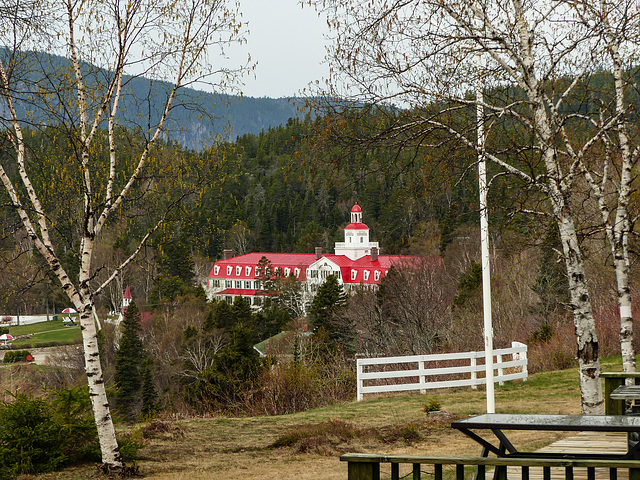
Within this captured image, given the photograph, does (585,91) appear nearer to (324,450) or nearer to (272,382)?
(324,450)

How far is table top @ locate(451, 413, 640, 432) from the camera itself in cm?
432

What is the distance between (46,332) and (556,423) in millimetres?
82915

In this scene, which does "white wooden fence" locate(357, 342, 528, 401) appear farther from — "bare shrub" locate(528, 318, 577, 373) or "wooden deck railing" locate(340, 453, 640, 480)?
"wooden deck railing" locate(340, 453, 640, 480)

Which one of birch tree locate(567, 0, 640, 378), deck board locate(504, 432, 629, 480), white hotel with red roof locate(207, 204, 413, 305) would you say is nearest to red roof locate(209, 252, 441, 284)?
white hotel with red roof locate(207, 204, 413, 305)

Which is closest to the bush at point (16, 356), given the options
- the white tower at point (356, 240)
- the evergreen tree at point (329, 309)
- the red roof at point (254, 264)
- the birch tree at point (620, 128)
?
the evergreen tree at point (329, 309)

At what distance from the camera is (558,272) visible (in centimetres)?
3400

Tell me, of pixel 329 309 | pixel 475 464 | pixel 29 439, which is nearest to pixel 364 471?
pixel 475 464

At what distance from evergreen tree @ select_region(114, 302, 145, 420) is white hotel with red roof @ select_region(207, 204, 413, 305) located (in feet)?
75.8

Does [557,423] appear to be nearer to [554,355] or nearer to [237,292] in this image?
[554,355]

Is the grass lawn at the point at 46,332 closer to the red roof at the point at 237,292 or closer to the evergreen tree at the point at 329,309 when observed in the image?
the red roof at the point at 237,292

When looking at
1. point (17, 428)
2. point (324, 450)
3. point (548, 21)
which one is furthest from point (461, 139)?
point (17, 428)

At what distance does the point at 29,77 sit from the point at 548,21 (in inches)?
273

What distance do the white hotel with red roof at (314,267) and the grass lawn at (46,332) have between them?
16.8 meters

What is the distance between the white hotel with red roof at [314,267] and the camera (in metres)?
77.4
